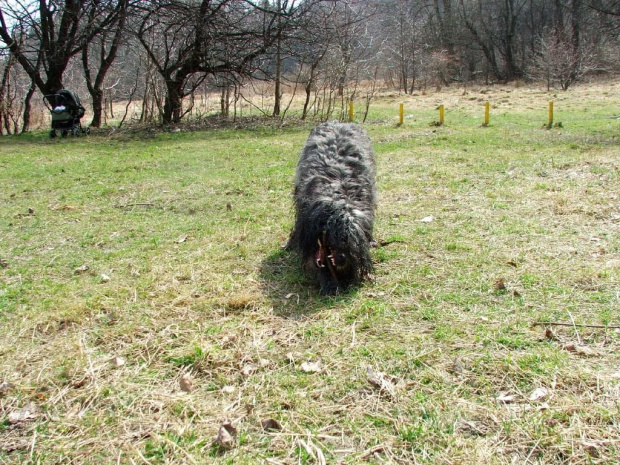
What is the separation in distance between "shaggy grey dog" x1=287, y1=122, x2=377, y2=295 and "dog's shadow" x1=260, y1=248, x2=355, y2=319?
0.37 ft

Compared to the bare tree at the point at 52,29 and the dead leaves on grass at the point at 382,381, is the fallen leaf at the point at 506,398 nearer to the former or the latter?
the dead leaves on grass at the point at 382,381

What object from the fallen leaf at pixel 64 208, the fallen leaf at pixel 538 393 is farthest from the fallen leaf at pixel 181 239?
the fallen leaf at pixel 538 393

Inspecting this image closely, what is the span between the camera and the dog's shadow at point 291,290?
4.00m

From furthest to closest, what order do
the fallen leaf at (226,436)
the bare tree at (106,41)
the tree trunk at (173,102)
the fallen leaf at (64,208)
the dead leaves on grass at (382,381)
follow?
the tree trunk at (173,102)
the bare tree at (106,41)
the fallen leaf at (64,208)
the dead leaves on grass at (382,381)
the fallen leaf at (226,436)

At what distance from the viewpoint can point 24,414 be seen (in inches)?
111

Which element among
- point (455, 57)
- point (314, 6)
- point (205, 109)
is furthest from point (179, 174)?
point (455, 57)

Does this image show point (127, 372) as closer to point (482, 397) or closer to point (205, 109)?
point (482, 397)

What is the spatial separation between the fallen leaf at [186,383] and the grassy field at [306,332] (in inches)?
0.7

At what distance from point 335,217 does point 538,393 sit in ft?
6.49

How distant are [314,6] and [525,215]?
13.9m

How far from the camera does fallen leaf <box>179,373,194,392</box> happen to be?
3.02 m

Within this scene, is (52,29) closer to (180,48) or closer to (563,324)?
(180,48)

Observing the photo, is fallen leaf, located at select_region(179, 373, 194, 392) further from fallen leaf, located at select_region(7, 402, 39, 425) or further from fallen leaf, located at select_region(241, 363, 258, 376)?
fallen leaf, located at select_region(7, 402, 39, 425)

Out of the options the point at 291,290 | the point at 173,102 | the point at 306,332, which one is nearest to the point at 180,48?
the point at 173,102
